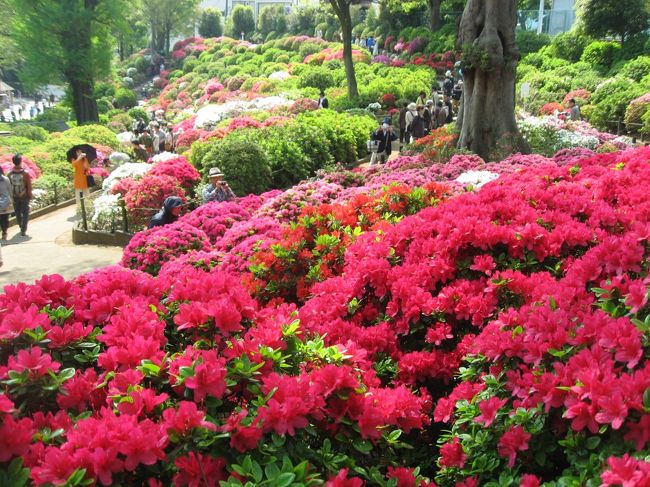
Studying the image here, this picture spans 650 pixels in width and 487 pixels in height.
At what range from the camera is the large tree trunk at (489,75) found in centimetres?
1209

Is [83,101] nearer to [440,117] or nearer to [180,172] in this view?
Answer: [440,117]

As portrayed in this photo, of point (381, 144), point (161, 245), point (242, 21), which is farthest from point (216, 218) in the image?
point (242, 21)

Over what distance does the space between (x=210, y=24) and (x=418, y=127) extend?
61246 millimetres

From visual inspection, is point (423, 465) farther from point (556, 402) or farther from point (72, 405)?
point (72, 405)

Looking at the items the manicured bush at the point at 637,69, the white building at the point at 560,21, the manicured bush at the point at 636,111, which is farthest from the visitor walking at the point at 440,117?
the white building at the point at 560,21

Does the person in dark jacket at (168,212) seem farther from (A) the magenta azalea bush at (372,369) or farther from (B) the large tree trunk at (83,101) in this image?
(B) the large tree trunk at (83,101)

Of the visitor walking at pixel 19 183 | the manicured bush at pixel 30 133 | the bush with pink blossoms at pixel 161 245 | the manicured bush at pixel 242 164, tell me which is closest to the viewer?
the bush with pink blossoms at pixel 161 245

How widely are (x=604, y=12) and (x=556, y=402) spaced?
109ft

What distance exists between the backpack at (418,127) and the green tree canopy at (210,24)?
200 feet

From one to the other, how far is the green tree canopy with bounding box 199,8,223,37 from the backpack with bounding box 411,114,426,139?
60.8 m

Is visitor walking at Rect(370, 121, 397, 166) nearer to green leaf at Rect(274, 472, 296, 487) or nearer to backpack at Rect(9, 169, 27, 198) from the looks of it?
backpack at Rect(9, 169, 27, 198)

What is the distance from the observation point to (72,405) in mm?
2621

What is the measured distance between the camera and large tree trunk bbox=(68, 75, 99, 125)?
34031mm

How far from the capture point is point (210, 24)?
74.5 meters
